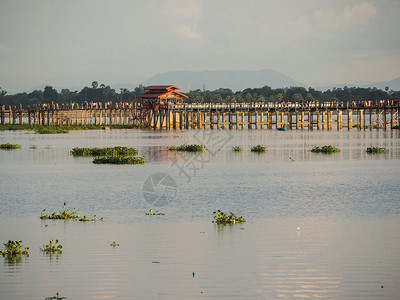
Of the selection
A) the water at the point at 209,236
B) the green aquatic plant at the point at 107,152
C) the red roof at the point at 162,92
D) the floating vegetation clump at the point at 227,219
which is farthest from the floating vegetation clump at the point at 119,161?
the red roof at the point at 162,92

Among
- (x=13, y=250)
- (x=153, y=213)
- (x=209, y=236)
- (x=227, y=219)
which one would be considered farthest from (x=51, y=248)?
(x=153, y=213)

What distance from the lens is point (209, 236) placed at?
19.8 metres

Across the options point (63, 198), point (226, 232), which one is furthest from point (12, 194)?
point (226, 232)

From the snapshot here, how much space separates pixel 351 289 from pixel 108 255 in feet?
20.8

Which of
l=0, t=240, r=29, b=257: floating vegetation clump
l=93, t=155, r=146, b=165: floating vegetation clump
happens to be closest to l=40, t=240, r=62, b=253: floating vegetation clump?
l=0, t=240, r=29, b=257: floating vegetation clump

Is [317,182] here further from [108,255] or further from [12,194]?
[108,255]

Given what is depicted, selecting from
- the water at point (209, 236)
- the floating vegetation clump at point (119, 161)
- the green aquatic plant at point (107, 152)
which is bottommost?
the water at point (209, 236)

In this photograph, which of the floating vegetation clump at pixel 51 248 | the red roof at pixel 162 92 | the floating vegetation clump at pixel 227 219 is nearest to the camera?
the floating vegetation clump at pixel 51 248

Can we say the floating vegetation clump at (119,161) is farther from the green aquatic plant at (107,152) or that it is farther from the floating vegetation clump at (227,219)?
the floating vegetation clump at (227,219)

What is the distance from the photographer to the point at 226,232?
20.3 m

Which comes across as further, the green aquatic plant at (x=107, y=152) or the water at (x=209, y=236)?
the green aquatic plant at (x=107, y=152)

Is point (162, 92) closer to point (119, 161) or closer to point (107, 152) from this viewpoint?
point (107, 152)

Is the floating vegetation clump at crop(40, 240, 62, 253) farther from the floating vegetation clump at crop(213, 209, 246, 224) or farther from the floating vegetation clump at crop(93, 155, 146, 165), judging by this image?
the floating vegetation clump at crop(93, 155, 146, 165)

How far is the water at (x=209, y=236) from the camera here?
1477cm
